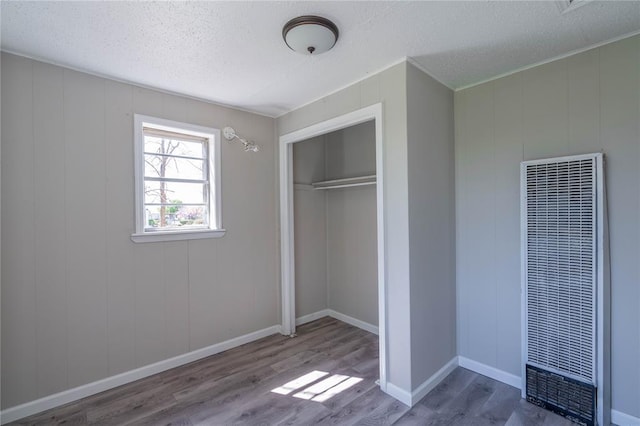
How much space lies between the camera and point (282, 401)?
220 centimetres

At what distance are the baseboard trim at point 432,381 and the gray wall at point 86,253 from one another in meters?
1.84

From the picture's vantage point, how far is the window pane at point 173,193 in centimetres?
263

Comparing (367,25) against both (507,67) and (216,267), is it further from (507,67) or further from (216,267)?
(216,267)

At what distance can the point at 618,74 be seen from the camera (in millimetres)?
1906

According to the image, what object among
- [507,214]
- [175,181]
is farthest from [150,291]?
[507,214]

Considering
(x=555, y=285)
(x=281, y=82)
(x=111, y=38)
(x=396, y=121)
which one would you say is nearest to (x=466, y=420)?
(x=555, y=285)

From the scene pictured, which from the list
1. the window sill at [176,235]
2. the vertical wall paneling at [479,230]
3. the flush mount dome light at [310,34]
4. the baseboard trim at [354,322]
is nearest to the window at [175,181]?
the window sill at [176,235]

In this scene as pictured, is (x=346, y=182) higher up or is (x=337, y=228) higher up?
(x=346, y=182)

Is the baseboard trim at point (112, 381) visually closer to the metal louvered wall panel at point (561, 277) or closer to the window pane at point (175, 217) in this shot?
the window pane at point (175, 217)

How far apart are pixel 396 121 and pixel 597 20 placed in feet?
3.98

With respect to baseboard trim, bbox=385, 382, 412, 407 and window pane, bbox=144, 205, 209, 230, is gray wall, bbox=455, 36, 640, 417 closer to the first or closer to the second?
baseboard trim, bbox=385, 382, 412, 407

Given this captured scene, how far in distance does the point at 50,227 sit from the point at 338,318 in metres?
3.00

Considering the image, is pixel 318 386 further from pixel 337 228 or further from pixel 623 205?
pixel 623 205

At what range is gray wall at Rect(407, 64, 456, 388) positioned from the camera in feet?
7.16
